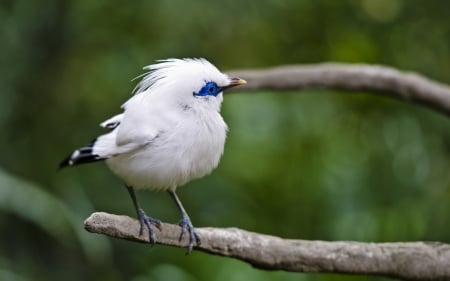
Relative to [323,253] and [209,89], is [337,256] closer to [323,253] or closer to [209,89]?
[323,253]

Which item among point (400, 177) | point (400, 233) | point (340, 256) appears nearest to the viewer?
point (340, 256)

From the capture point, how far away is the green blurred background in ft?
14.4

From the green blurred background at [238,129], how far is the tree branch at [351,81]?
0.88m

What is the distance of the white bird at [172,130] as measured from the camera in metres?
2.51

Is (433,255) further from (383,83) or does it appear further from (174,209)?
(174,209)

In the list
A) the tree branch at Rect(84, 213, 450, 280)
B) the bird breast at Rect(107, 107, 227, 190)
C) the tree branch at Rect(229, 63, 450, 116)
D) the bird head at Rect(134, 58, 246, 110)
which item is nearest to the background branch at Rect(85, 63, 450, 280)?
the tree branch at Rect(84, 213, 450, 280)

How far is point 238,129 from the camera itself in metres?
4.47

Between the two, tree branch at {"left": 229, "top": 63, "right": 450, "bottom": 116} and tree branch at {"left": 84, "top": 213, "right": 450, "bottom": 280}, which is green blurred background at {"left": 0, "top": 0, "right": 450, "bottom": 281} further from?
tree branch at {"left": 84, "top": 213, "right": 450, "bottom": 280}

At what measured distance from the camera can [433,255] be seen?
2736mm

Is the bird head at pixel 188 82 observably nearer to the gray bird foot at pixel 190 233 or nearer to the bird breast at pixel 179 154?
the bird breast at pixel 179 154

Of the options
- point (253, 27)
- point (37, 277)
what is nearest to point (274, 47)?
point (253, 27)

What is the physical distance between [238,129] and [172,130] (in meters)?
1.96

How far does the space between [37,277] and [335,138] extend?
70.9 inches

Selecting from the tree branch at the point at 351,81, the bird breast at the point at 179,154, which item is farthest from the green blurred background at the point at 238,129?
the bird breast at the point at 179,154
